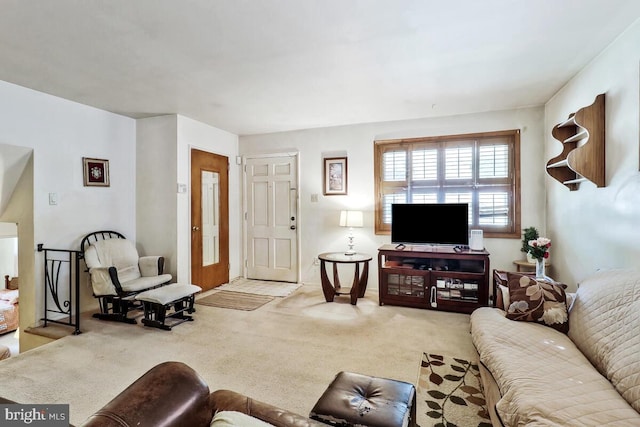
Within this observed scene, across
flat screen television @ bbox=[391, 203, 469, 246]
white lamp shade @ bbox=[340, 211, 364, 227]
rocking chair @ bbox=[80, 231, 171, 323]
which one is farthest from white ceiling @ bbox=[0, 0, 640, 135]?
rocking chair @ bbox=[80, 231, 171, 323]

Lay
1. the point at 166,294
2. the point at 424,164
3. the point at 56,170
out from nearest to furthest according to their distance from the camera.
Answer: the point at 166,294, the point at 56,170, the point at 424,164

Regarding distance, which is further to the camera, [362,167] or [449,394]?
[362,167]

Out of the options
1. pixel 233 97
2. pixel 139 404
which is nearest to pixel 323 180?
pixel 233 97

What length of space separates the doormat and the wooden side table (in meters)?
0.78

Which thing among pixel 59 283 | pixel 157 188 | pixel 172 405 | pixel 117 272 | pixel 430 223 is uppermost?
pixel 157 188

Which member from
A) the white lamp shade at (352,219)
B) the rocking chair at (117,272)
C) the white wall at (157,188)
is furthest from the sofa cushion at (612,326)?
the white wall at (157,188)

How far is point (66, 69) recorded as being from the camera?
2.81 meters

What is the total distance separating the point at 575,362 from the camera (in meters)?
1.74

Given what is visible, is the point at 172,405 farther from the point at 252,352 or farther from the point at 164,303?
the point at 164,303

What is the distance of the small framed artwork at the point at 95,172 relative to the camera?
3799 millimetres

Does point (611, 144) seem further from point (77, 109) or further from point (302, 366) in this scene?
point (77, 109)

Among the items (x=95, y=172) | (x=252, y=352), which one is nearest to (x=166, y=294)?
(x=252, y=352)

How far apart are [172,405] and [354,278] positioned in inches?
134

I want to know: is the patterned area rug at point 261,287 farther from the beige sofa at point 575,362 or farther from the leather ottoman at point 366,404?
the leather ottoman at point 366,404
